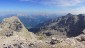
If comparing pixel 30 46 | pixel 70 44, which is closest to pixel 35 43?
pixel 30 46

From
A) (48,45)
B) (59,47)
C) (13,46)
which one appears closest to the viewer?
(59,47)

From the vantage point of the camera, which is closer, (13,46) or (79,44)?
(79,44)

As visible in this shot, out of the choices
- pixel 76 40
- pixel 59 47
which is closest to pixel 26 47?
pixel 59 47

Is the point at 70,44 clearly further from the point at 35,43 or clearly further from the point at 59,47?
the point at 35,43

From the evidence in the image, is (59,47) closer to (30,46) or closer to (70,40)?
(70,40)

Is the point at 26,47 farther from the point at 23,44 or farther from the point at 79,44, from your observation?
the point at 79,44

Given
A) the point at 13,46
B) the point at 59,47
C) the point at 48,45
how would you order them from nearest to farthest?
the point at 59,47
the point at 48,45
the point at 13,46

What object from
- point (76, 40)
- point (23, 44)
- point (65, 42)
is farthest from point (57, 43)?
point (23, 44)

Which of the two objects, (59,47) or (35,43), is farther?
(35,43)
